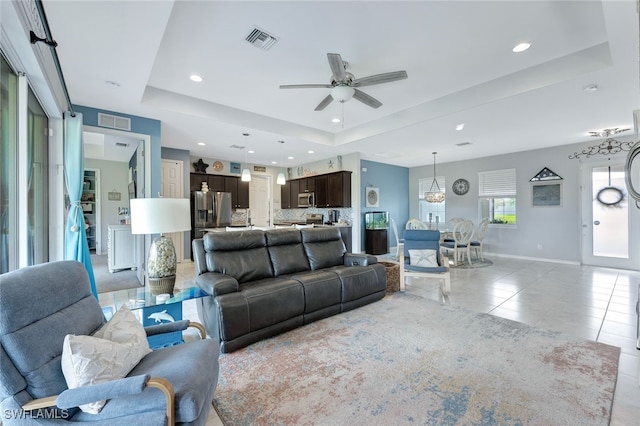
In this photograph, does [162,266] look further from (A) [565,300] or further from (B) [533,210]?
(B) [533,210]

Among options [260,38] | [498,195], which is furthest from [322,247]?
[498,195]

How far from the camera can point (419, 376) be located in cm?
200

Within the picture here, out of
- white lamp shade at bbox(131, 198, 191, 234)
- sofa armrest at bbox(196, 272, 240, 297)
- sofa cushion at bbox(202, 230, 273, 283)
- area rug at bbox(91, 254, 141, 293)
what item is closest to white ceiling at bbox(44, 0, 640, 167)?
white lamp shade at bbox(131, 198, 191, 234)

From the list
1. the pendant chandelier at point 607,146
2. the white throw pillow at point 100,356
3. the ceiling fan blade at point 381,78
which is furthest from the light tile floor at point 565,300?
the ceiling fan blade at point 381,78

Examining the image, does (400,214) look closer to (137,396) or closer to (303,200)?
(303,200)

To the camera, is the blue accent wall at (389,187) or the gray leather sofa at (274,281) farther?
the blue accent wall at (389,187)

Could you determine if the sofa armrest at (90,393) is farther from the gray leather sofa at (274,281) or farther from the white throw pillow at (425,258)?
the white throw pillow at (425,258)

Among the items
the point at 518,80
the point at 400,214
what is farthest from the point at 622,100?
the point at 400,214

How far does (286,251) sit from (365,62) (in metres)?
2.41

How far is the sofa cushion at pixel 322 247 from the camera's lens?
12.2 ft

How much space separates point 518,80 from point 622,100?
156 cm

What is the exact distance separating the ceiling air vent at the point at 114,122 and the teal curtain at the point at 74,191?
0.69 metres

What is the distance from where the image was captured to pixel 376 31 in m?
2.55

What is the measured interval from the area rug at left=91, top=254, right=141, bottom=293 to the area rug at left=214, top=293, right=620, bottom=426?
3.32m
